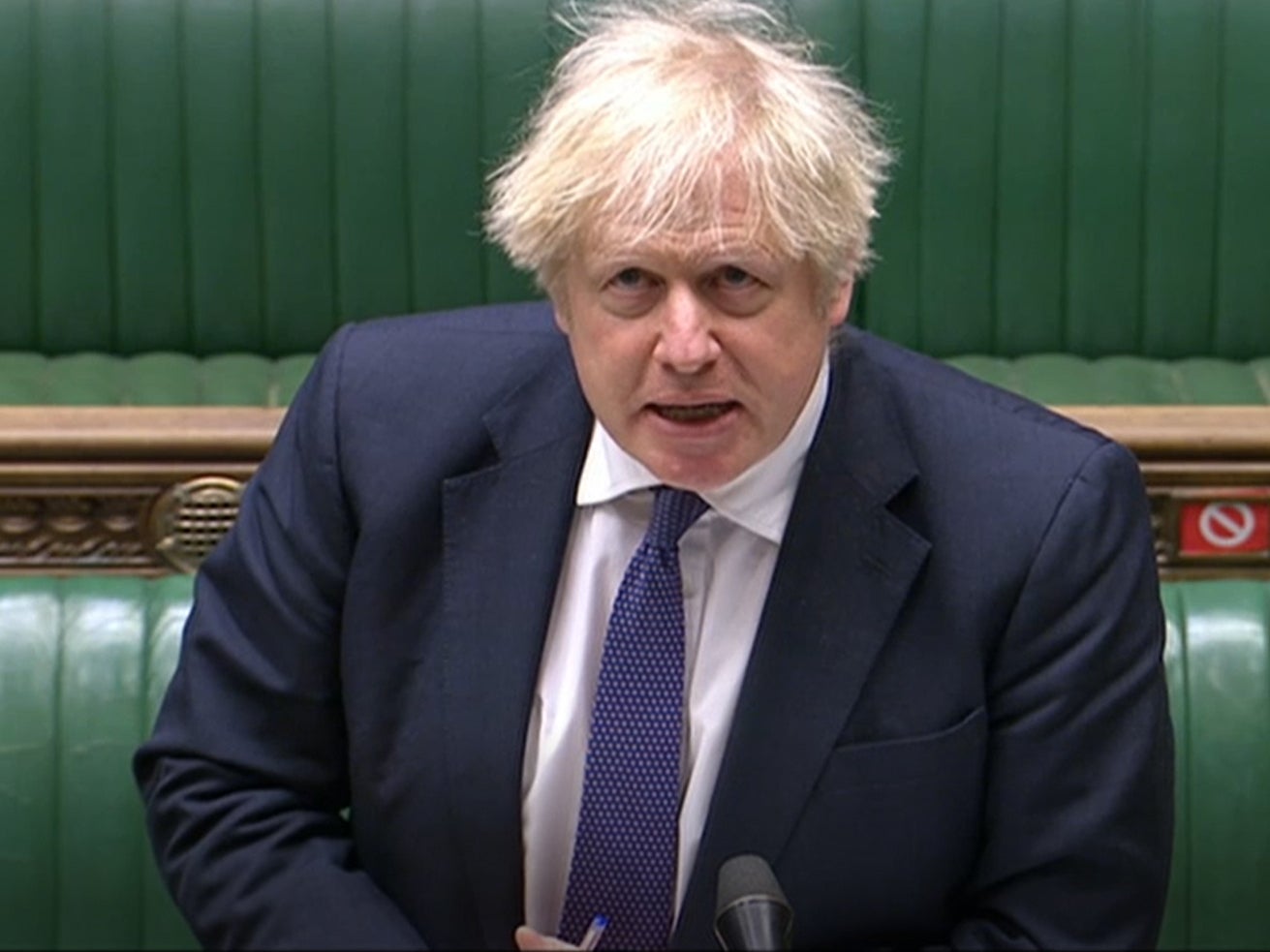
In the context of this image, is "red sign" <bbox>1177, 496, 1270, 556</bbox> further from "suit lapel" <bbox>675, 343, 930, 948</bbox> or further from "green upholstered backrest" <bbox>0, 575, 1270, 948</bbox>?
"suit lapel" <bbox>675, 343, 930, 948</bbox>

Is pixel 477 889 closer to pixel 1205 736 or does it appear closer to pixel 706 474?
pixel 706 474

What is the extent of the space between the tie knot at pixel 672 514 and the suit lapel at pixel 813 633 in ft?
0.20

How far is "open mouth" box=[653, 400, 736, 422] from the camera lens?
1683 mm

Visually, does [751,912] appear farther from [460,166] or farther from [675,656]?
[460,166]

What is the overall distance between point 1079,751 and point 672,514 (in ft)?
0.97

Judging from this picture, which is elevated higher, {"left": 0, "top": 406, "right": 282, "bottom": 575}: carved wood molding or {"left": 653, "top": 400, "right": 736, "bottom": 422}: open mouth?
{"left": 653, "top": 400, "right": 736, "bottom": 422}: open mouth

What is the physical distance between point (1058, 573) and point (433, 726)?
0.41 m

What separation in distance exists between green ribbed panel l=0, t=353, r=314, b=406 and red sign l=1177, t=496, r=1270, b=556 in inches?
42.3

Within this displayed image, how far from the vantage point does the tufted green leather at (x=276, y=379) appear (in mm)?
3240

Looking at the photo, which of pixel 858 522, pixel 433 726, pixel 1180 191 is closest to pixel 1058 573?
pixel 858 522

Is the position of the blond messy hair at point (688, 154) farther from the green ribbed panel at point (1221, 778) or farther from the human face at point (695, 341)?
the green ribbed panel at point (1221, 778)

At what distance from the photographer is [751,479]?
1800mm

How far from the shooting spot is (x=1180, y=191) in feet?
11.1

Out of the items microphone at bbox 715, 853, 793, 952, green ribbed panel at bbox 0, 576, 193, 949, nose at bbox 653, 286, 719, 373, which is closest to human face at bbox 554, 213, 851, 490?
nose at bbox 653, 286, 719, 373
